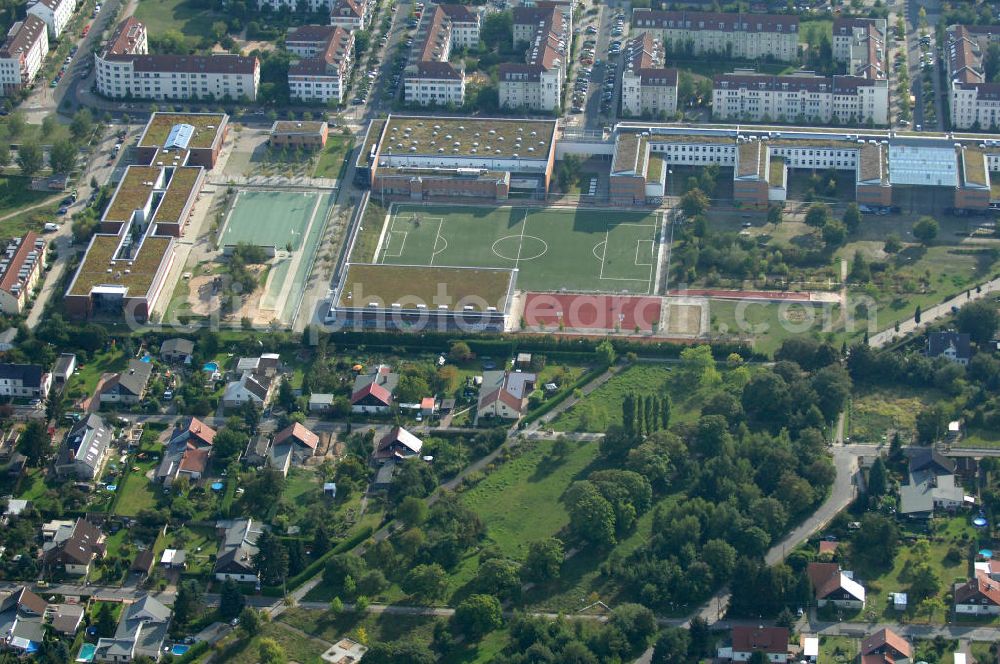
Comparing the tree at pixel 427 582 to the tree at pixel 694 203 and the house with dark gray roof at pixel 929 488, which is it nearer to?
the house with dark gray roof at pixel 929 488

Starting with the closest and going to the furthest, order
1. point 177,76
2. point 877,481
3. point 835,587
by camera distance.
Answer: point 835,587
point 877,481
point 177,76

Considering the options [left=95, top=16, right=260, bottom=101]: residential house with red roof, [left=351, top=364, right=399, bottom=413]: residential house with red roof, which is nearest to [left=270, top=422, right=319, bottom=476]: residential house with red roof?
[left=351, top=364, right=399, bottom=413]: residential house with red roof

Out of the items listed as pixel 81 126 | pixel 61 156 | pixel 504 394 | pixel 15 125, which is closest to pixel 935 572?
pixel 504 394

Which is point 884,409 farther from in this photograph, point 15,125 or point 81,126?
point 15,125

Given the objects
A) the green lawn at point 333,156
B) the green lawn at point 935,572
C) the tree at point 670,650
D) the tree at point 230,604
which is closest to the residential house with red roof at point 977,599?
the green lawn at point 935,572

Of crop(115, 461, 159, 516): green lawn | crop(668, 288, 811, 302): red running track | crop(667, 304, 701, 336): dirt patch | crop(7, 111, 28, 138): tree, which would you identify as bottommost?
crop(115, 461, 159, 516): green lawn

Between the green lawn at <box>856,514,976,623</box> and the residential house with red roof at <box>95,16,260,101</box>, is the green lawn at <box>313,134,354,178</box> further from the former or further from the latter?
the green lawn at <box>856,514,976,623</box>
